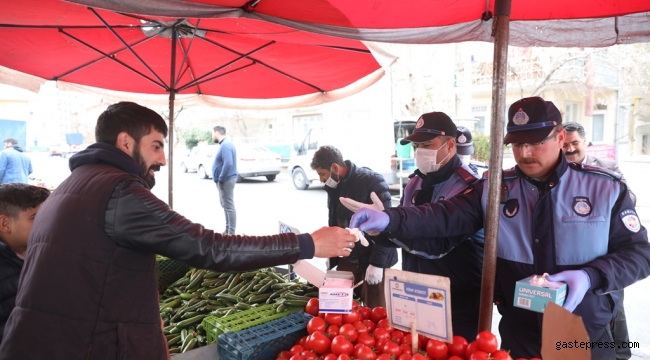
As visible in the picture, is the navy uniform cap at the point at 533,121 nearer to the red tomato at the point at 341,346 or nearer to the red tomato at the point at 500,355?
the red tomato at the point at 500,355

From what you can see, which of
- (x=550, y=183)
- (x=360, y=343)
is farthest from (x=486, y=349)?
(x=550, y=183)

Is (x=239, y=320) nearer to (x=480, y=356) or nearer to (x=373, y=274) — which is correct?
(x=480, y=356)

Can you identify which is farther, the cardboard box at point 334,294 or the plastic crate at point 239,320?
the plastic crate at point 239,320

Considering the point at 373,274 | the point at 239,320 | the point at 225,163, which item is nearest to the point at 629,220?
the point at 239,320

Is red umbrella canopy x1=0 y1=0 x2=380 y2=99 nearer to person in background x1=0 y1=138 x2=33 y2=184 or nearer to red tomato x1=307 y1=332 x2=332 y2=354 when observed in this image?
red tomato x1=307 y1=332 x2=332 y2=354

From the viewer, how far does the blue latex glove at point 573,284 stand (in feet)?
5.56

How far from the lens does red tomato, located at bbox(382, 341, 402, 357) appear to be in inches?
77.9

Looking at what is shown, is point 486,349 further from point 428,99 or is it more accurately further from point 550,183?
point 428,99

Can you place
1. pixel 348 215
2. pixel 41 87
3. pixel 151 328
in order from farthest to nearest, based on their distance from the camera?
pixel 41 87, pixel 348 215, pixel 151 328

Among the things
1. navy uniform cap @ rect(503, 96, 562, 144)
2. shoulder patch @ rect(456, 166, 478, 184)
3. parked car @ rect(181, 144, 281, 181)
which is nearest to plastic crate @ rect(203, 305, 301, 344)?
shoulder patch @ rect(456, 166, 478, 184)

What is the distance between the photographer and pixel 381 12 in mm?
2680

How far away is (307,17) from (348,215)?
6.91 ft

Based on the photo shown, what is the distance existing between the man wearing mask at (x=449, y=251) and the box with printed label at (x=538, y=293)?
0.88 meters

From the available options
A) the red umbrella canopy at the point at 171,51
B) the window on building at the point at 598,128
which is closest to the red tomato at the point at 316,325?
the red umbrella canopy at the point at 171,51
